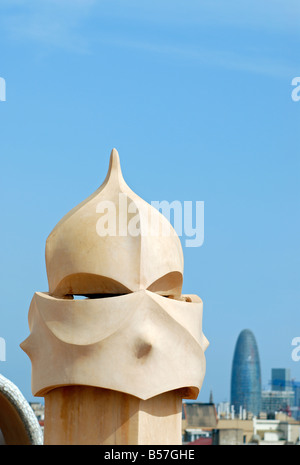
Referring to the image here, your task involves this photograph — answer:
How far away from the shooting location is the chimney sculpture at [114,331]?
12.1 meters

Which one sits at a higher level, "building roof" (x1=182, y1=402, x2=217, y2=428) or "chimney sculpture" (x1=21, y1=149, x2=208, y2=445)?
"building roof" (x1=182, y1=402, x2=217, y2=428)

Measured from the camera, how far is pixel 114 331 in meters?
12.0

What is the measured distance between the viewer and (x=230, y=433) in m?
55.5

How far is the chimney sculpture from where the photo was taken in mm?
12062

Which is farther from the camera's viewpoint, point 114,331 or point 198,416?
point 198,416

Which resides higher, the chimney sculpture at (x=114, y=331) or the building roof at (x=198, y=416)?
the building roof at (x=198, y=416)

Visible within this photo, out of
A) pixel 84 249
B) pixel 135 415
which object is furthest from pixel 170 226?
pixel 135 415

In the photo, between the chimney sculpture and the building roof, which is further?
the building roof

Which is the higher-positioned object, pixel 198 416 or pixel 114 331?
pixel 198 416

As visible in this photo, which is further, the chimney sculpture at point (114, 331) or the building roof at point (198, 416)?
the building roof at point (198, 416)
